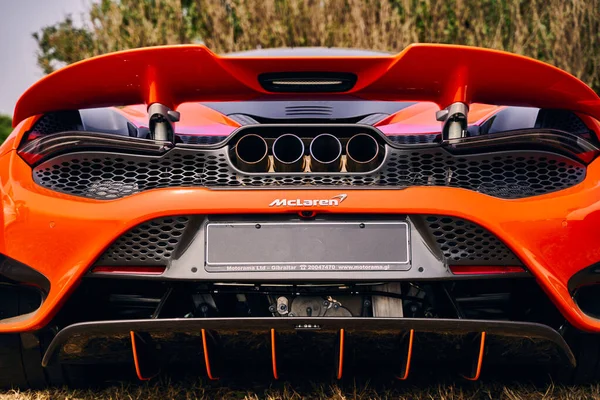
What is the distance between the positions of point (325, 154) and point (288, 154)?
4.3 inches

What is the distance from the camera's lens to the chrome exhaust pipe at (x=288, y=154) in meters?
1.81

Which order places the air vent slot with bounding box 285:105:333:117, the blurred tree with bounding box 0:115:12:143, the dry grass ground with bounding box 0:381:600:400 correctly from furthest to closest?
the blurred tree with bounding box 0:115:12:143 → the dry grass ground with bounding box 0:381:600:400 → the air vent slot with bounding box 285:105:333:117

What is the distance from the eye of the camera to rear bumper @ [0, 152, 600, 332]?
1733mm

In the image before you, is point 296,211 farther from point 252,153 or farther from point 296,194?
point 252,153

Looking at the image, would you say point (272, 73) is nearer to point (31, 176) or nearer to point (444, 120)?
point (444, 120)

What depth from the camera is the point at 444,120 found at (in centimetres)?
183

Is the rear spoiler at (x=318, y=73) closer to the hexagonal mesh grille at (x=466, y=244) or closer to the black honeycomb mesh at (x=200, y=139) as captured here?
the black honeycomb mesh at (x=200, y=139)

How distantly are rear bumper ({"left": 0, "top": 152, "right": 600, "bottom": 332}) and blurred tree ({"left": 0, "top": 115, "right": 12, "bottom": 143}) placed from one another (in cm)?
1161

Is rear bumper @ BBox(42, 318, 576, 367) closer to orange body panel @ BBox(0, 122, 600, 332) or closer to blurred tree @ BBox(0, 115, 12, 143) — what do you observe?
orange body panel @ BBox(0, 122, 600, 332)

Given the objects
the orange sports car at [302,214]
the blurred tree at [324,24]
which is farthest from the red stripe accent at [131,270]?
the blurred tree at [324,24]

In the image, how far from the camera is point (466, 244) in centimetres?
177

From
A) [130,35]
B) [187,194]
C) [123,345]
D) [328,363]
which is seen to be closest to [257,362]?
[328,363]

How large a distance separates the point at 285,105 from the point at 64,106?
2.24 feet

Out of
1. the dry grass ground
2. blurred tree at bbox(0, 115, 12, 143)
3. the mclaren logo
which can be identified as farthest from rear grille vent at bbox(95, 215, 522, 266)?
blurred tree at bbox(0, 115, 12, 143)
